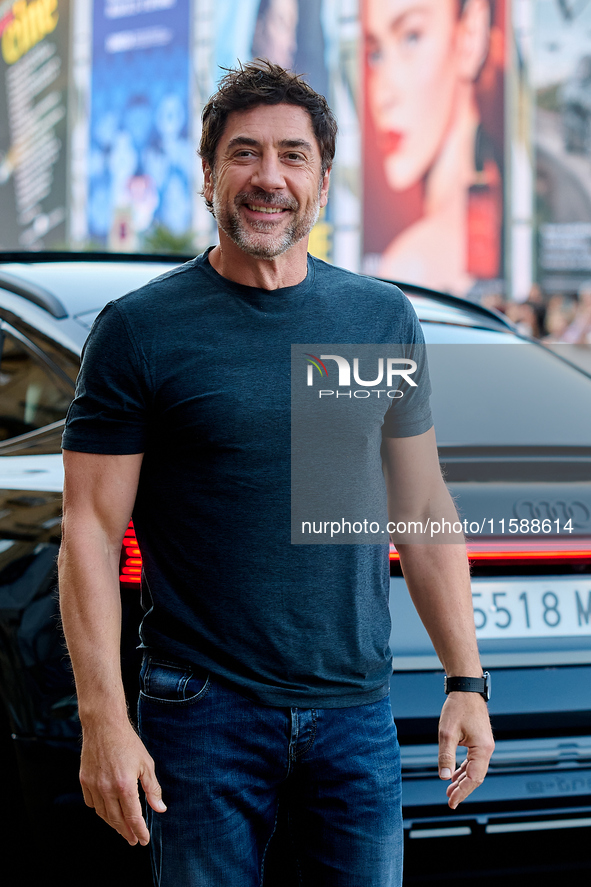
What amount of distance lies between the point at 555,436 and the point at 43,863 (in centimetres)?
145

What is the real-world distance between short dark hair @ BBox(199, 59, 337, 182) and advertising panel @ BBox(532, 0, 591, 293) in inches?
1183

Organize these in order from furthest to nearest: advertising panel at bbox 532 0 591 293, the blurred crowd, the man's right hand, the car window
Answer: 1. advertising panel at bbox 532 0 591 293
2. the blurred crowd
3. the car window
4. the man's right hand

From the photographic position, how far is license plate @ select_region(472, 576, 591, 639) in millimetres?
2037

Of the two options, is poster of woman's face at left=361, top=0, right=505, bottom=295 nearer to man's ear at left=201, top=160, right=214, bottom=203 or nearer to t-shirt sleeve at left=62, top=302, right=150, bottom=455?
man's ear at left=201, top=160, right=214, bottom=203

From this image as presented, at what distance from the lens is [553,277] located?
30.4 meters

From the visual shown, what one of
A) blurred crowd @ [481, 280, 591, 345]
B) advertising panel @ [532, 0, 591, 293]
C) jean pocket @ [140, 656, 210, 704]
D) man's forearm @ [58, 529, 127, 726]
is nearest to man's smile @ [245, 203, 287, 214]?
man's forearm @ [58, 529, 127, 726]

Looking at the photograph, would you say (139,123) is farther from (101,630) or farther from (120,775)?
(120,775)

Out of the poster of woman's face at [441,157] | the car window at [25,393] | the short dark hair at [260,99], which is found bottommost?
the car window at [25,393]

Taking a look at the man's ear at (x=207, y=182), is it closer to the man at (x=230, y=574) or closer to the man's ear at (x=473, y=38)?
the man at (x=230, y=574)

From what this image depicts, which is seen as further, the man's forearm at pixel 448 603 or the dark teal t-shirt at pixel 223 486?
the man's forearm at pixel 448 603

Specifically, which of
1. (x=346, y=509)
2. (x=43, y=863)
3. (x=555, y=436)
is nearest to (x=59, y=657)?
(x=43, y=863)

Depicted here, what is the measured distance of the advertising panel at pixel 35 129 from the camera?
125ft

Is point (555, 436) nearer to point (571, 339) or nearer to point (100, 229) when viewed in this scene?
point (571, 339)

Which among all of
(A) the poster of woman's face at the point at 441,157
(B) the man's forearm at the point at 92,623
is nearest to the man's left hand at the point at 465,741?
(B) the man's forearm at the point at 92,623
